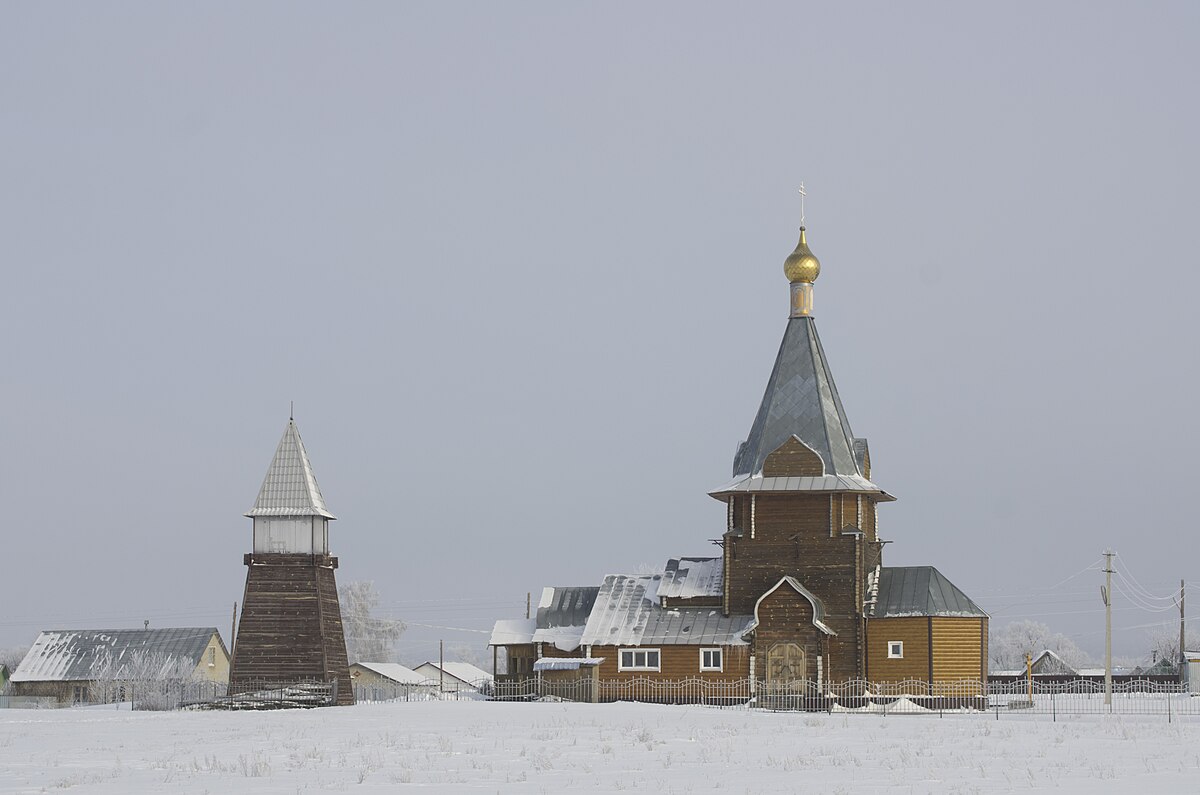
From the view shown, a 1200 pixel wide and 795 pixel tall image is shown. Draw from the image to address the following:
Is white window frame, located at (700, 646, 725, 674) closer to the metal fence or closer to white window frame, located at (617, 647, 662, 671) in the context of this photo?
the metal fence

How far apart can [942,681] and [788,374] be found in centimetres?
1054

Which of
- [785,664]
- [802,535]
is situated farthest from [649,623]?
[802,535]

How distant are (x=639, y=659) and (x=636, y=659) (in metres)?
0.09

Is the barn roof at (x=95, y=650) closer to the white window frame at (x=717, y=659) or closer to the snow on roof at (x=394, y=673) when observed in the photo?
the snow on roof at (x=394, y=673)

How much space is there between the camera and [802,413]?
159 ft

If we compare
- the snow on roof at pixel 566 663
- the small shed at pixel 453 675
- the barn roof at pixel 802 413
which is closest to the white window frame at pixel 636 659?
the snow on roof at pixel 566 663

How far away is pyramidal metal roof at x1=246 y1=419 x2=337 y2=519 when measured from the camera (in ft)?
152

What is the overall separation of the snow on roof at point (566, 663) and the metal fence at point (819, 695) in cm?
48

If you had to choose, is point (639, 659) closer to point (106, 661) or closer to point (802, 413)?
point (802, 413)

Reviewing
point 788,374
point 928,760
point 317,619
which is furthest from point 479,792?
point 788,374

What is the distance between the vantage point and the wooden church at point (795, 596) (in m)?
46.4

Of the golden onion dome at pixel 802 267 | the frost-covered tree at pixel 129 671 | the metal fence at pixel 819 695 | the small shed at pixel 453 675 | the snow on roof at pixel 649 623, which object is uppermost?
the golden onion dome at pixel 802 267

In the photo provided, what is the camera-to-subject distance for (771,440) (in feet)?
158

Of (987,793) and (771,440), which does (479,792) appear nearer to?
(987,793)
